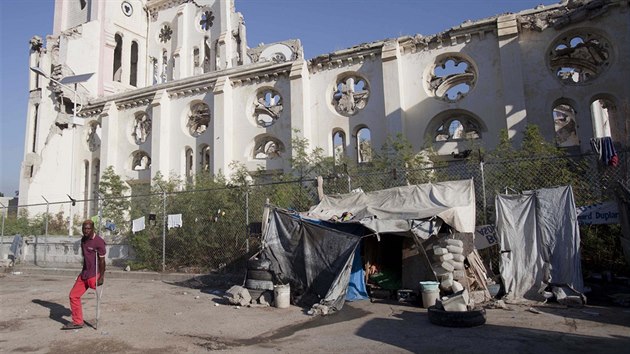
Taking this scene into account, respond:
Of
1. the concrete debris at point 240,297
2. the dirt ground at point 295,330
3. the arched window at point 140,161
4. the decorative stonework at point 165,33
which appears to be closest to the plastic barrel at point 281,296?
the dirt ground at point 295,330

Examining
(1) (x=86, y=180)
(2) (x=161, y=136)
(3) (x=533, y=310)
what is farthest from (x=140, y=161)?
(3) (x=533, y=310)

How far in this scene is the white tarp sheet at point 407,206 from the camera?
8469 millimetres

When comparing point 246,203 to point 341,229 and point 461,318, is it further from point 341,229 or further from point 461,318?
point 461,318

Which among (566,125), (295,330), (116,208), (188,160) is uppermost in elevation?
(566,125)

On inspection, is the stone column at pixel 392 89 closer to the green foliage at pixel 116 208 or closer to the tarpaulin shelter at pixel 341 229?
the tarpaulin shelter at pixel 341 229

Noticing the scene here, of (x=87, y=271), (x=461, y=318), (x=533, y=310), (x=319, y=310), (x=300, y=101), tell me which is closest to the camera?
(x=461, y=318)

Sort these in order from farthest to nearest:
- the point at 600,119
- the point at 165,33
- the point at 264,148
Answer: the point at 165,33
the point at 600,119
the point at 264,148

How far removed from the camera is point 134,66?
38562 millimetres

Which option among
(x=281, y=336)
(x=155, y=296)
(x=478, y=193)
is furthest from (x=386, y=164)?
(x=281, y=336)

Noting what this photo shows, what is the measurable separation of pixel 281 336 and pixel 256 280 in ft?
9.64

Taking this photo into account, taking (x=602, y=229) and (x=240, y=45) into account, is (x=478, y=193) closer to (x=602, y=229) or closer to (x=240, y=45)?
(x=602, y=229)

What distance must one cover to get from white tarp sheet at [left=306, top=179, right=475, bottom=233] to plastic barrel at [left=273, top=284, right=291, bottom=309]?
1933 millimetres

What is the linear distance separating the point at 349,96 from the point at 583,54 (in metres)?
12.6

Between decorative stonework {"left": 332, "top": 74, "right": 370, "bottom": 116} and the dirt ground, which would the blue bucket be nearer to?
the dirt ground
